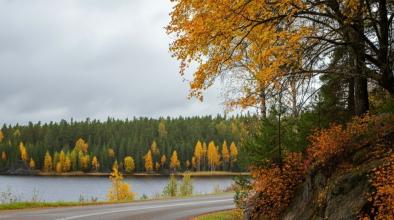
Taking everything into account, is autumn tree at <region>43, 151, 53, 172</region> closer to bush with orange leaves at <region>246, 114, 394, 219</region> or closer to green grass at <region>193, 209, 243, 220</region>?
green grass at <region>193, 209, 243, 220</region>

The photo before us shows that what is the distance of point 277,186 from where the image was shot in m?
13.5

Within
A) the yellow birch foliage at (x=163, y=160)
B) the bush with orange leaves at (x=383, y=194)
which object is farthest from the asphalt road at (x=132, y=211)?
the yellow birch foliage at (x=163, y=160)

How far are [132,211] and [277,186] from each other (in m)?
8.80

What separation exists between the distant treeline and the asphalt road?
112459 millimetres

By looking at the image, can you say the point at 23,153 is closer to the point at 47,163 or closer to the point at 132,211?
the point at 47,163

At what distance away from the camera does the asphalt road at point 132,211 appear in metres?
18.1

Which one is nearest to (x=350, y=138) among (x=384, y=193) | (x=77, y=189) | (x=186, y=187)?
(x=384, y=193)

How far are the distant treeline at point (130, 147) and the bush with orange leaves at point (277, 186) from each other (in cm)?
12171

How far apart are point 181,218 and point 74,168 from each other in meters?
143

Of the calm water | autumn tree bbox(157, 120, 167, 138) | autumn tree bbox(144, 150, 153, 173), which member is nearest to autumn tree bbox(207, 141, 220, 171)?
autumn tree bbox(144, 150, 153, 173)

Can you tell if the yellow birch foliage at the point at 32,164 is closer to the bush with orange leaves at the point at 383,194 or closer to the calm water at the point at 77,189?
the calm water at the point at 77,189

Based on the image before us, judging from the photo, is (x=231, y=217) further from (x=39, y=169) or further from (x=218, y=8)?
(x=39, y=169)

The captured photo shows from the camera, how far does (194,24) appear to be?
9594mm

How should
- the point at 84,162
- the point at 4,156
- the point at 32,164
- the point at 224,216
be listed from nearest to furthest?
the point at 224,216, the point at 84,162, the point at 32,164, the point at 4,156
